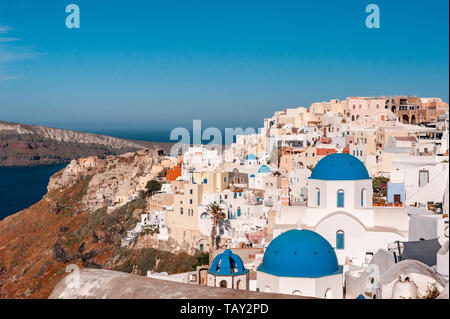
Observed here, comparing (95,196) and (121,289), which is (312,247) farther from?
(95,196)

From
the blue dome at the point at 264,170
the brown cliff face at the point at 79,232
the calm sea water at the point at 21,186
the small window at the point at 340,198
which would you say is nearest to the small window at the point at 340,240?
the small window at the point at 340,198

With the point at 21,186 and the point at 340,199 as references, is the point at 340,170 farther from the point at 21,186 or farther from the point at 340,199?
the point at 21,186

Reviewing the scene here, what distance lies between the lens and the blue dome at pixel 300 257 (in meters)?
11.5

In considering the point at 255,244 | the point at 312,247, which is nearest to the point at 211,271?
the point at 312,247

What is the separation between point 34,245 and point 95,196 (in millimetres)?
6935

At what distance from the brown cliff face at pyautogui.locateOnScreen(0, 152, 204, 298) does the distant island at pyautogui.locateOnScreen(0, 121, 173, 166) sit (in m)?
67.9

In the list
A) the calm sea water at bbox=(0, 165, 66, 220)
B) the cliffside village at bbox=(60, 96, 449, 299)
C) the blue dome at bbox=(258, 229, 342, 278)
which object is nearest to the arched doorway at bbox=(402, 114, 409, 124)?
the cliffside village at bbox=(60, 96, 449, 299)

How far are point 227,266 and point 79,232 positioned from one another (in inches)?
1361

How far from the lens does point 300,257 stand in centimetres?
1156

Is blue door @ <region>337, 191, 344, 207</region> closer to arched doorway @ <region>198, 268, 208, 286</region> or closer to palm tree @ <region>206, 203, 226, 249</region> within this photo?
arched doorway @ <region>198, 268, 208, 286</region>

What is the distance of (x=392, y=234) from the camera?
1538 cm

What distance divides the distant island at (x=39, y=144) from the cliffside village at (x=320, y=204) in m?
80.4

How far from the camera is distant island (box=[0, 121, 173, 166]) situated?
13112 cm

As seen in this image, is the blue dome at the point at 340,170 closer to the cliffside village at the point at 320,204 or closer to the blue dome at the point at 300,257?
the cliffside village at the point at 320,204
